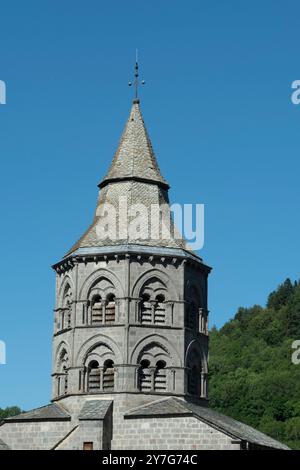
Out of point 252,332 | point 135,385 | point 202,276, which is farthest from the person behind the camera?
point 252,332

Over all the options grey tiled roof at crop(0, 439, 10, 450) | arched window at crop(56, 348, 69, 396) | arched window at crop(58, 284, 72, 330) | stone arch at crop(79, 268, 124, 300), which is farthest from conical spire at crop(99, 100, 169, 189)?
grey tiled roof at crop(0, 439, 10, 450)

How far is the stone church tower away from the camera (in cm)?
4494

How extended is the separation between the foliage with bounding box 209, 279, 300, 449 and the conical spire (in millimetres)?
57437

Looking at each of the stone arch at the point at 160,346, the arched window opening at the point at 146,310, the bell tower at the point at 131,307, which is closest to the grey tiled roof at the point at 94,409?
the bell tower at the point at 131,307

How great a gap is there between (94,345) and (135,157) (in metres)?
10.4

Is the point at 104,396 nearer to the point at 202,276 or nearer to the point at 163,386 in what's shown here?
the point at 163,386

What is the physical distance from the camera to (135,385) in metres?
46.5

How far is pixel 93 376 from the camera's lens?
A: 4741 centimetres

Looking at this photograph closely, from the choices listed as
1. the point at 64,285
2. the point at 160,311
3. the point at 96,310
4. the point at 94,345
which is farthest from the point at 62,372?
the point at 160,311

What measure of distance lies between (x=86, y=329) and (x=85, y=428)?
5220 millimetres
